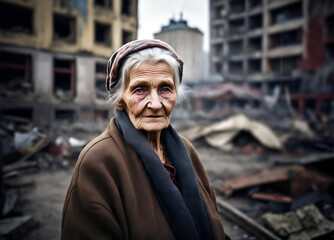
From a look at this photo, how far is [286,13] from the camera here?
29.3 m

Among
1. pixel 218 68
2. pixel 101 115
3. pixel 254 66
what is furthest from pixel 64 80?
pixel 254 66

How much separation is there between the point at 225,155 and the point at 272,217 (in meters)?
6.47

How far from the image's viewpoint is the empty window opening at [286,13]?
28158 mm

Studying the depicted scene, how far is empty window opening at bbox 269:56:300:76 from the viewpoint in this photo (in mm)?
28578

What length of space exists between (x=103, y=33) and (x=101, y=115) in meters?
7.54

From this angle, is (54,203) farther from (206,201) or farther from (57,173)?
(206,201)

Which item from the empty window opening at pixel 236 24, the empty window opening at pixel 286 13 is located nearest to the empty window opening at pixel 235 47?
the empty window opening at pixel 236 24

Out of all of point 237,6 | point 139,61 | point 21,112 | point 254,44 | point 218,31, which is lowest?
point 21,112

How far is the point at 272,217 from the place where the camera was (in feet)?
14.2

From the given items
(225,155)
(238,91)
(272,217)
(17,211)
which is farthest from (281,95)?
(17,211)

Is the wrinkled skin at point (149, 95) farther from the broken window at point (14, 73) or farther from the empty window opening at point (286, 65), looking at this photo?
the empty window opening at point (286, 65)

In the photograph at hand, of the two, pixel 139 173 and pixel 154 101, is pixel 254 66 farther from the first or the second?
pixel 139 173

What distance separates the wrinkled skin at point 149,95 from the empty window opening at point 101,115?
17981 mm

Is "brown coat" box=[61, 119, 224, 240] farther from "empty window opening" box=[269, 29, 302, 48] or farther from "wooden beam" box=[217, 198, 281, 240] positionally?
"empty window opening" box=[269, 29, 302, 48]
